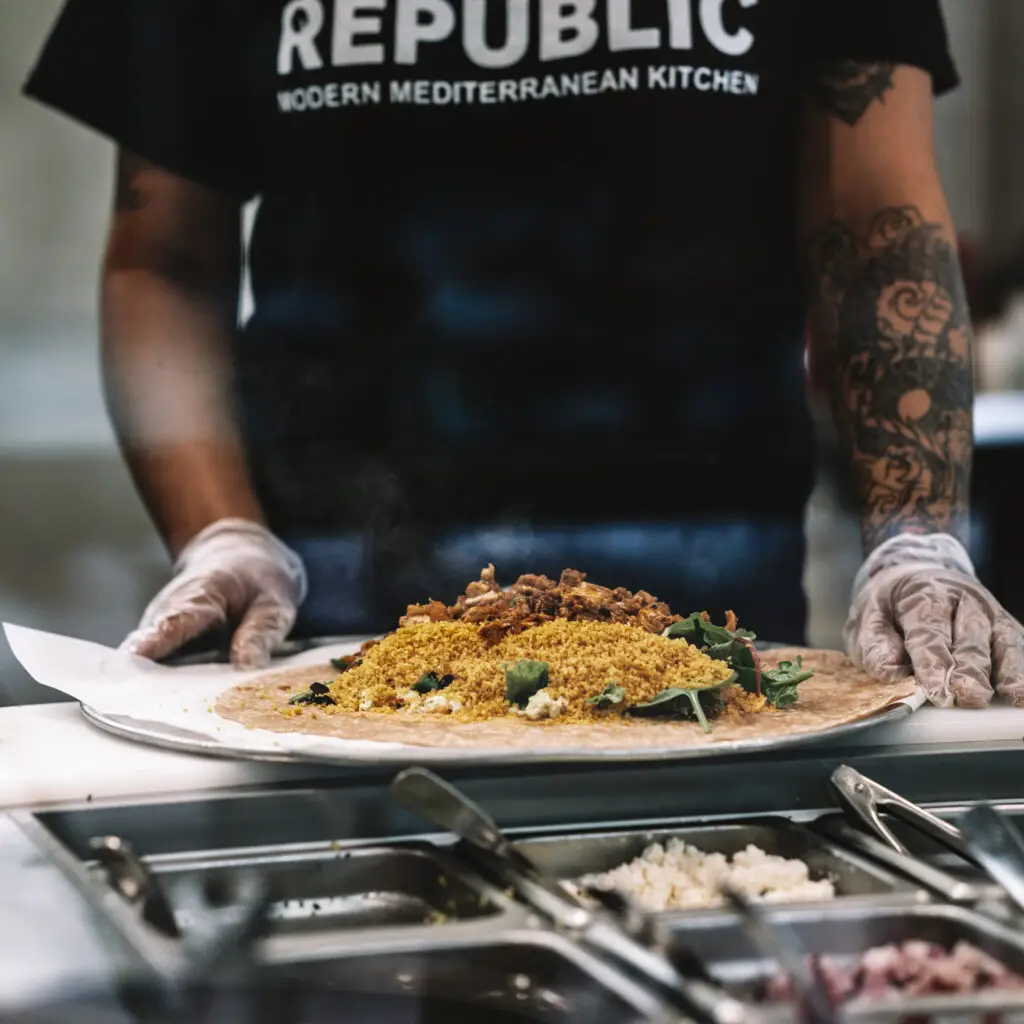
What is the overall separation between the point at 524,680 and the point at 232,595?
0.50 meters

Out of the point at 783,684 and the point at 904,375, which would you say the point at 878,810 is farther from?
the point at 904,375

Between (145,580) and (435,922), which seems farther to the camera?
(145,580)

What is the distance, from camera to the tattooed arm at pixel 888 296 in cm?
147

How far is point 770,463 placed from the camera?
149cm

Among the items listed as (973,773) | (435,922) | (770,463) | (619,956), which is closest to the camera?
(619,956)

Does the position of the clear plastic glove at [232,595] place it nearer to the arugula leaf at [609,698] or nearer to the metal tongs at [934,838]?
the arugula leaf at [609,698]

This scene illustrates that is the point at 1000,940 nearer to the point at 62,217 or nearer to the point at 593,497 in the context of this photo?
the point at 593,497

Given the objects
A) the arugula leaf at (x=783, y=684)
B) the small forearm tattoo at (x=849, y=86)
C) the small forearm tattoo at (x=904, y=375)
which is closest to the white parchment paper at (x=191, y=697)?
the arugula leaf at (x=783, y=684)

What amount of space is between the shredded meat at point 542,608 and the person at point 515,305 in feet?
0.30

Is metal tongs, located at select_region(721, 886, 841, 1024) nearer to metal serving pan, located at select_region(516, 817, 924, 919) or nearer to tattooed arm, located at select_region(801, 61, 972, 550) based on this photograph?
metal serving pan, located at select_region(516, 817, 924, 919)

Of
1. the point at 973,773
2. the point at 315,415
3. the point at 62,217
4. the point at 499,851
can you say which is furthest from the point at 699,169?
the point at 499,851

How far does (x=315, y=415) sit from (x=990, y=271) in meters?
0.77

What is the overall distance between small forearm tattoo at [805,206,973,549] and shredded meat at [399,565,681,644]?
13.2 inches

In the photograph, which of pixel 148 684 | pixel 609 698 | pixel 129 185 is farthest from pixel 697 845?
pixel 129 185
